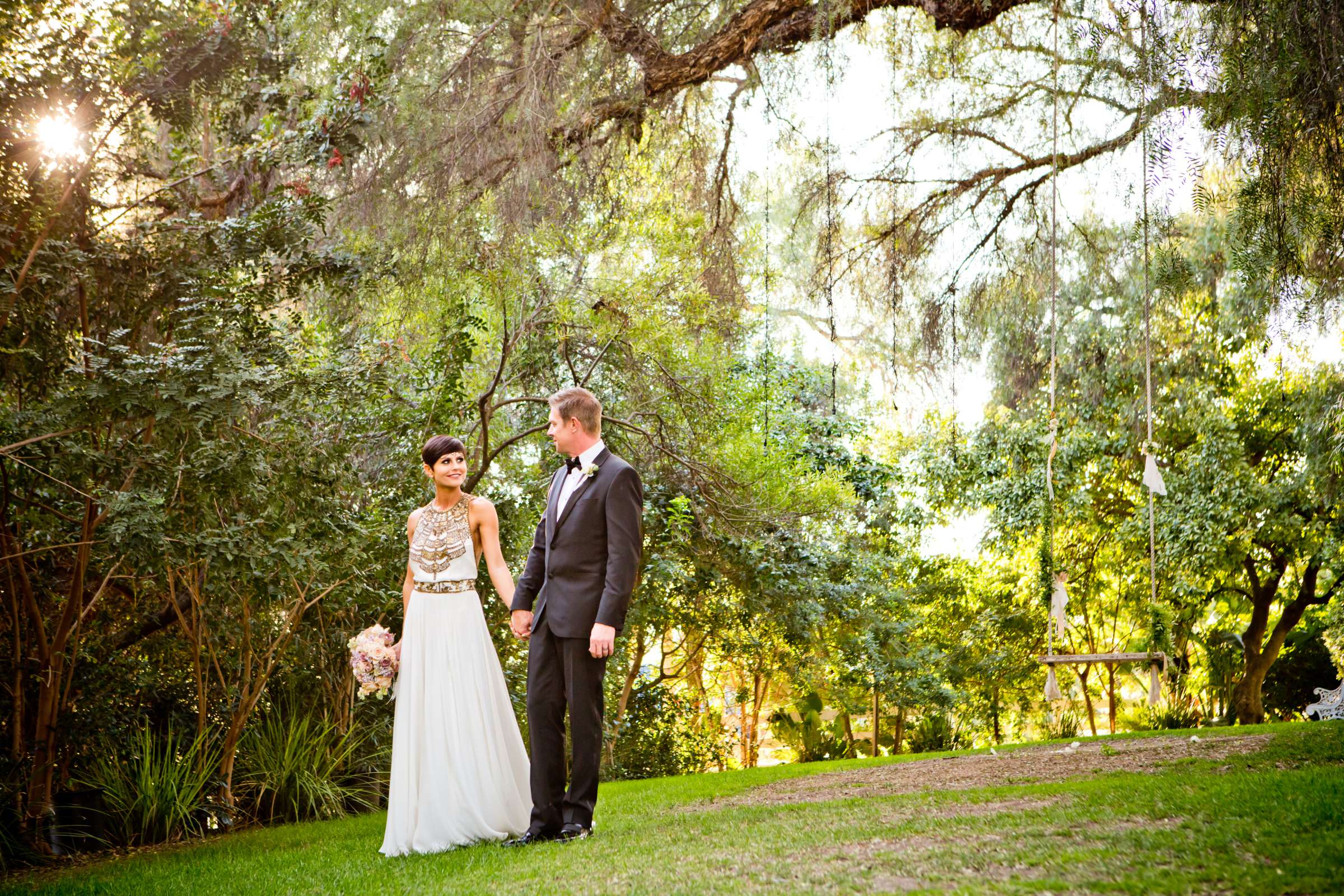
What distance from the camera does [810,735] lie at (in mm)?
13906

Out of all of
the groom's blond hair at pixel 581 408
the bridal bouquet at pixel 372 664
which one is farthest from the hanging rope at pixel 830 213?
the bridal bouquet at pixel 372 664

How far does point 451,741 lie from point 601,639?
3.06 feet

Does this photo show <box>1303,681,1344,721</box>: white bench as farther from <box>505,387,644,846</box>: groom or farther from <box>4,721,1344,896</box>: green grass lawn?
<box>505,387,644,846</box>: groom

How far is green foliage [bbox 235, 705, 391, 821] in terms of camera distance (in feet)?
22.9

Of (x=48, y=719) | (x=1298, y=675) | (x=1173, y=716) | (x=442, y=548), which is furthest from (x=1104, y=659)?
(x=1298, y=675)

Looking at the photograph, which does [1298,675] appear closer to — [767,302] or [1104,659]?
[1104,659]

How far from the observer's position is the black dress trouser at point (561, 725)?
420 centimetres

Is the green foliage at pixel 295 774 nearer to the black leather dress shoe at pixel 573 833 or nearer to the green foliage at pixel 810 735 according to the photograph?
the black leather dress shoe at pixel 573 833

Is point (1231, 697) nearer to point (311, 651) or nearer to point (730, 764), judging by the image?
point (730, 764)

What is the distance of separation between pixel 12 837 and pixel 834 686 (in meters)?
11.4

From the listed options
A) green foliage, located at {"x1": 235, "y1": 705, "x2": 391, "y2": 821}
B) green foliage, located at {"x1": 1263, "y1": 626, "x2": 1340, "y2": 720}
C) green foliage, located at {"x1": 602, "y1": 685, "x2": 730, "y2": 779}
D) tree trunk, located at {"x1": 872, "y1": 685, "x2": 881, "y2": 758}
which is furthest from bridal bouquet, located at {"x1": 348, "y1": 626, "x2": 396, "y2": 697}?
green foliage, located at {"x1": 1263, "y1": 626, "x2": 1340, "y2": 720}

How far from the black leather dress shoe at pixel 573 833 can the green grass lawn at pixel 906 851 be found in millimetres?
115

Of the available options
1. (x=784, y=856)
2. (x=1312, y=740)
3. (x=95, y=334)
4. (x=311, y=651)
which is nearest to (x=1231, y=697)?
(x=1312, y=740)

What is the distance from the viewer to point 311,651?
757cm
